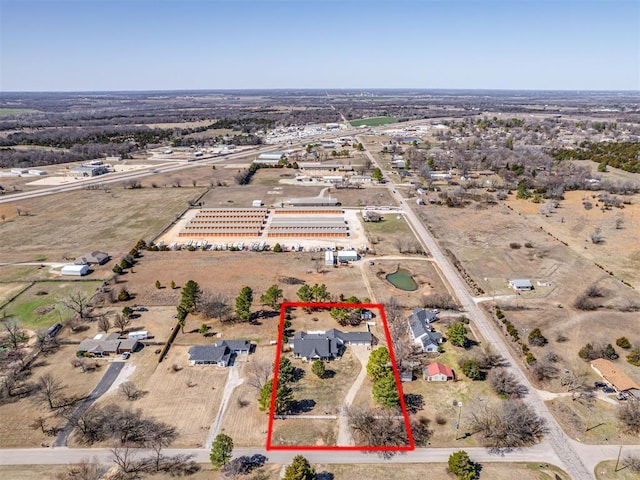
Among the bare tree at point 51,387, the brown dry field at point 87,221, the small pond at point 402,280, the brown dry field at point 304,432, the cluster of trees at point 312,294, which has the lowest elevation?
the brown dry field at point 304,432

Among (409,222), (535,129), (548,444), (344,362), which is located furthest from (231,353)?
(535,129)

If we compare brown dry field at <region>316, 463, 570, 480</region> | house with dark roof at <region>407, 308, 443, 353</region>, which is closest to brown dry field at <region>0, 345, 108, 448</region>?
brown dry field at <region>316, 463, 570, 480</region>

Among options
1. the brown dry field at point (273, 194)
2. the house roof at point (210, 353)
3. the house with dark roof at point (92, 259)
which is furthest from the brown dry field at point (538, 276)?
the house with dark roof at point (92, 259)

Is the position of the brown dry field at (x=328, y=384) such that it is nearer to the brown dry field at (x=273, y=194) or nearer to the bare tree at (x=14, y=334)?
the bare tree at (x=14, y=334)

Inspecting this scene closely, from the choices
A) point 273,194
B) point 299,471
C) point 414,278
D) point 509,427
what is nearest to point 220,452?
point 299,471

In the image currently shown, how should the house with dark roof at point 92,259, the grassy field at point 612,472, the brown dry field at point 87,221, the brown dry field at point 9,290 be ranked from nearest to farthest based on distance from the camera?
1. the grassy field at point 612,472
2. the brown dry field at point 9,290
3. the house with dark roof at point 92,259
4. the brown dry field at point 87,221

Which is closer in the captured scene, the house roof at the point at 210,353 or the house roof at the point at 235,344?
the house roof at the point at 210,353

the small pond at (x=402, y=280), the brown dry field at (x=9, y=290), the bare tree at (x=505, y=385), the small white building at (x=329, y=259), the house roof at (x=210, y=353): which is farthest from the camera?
the small white building at (x=329, y=259)

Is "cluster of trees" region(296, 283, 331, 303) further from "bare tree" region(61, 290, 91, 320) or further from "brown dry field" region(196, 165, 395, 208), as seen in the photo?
"brown dry field" region(196, 165, 395, 208)
